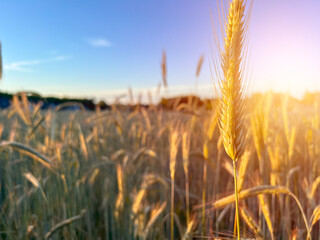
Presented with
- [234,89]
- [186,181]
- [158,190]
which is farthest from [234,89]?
[158,190]

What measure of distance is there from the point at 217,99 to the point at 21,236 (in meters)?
1.51

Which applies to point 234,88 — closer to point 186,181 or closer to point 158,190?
point 186,181

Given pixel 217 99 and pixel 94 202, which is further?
pixel 94 202

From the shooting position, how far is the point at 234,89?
30.0 inches

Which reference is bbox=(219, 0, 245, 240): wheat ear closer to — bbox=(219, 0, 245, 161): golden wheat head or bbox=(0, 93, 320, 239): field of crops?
bbox=(219, 0, 245, 161): golden wheat head

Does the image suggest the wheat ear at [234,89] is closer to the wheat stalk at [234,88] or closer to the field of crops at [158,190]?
the wheat stalk at [234,88]

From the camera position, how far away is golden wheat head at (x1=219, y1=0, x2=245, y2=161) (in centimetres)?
75

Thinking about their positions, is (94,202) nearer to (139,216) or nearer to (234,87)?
(139,216)

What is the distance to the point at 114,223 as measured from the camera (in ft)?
6.91

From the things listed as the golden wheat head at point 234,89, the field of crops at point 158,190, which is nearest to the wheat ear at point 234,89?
the golden wheat head at point 234,89

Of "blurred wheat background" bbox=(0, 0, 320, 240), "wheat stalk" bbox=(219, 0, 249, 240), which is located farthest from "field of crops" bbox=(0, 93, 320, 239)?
"wheat stalk" bbox=(219, 0, 249, 240)

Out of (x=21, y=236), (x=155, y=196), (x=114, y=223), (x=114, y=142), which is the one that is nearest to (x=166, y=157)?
(x=155, y=196)

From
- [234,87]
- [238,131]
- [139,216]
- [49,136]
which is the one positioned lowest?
[139,216]

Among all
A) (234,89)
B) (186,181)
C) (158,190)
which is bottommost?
(158,190)
